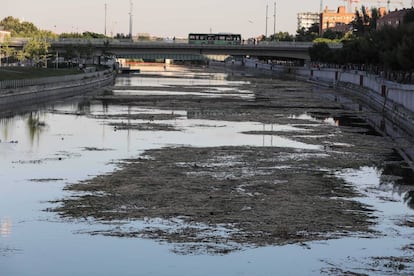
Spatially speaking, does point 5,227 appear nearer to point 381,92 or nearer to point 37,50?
point 381,92

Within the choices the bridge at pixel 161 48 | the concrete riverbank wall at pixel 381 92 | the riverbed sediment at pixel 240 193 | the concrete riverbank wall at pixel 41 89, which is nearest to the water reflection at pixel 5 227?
the riverbed sediment at pixel 240 193

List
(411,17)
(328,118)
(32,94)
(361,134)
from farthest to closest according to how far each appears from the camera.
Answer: (411,17)
(32,94)
(328,118)
(361,134)

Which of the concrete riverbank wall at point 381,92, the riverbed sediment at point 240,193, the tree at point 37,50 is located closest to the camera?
the riverbed sediment at point 240,193

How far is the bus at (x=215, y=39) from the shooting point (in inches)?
6491

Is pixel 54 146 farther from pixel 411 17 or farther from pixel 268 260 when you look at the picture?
pixel 411 17

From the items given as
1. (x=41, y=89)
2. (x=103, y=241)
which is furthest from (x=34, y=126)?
(x=103, y=241)

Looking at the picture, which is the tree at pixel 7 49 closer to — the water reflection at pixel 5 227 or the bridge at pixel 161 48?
the bridge at pixel 161 48

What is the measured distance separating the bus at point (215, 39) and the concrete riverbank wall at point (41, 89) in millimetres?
53914

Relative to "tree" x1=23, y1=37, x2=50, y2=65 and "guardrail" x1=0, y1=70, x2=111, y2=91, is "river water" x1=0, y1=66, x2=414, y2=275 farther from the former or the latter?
"tree" x1=23, y1=37, x2=50, y2=65

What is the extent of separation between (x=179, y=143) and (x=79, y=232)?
20.4 meters

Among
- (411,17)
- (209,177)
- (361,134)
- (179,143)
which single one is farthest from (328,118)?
(411,17)

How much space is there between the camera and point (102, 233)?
20625 mm

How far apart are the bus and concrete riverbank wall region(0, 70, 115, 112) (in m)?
53.9

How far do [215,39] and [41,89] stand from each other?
91.2 metres
